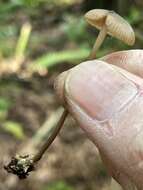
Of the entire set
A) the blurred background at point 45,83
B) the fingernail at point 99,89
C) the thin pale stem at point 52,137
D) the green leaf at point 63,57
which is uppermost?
the fingernail at point 99,89

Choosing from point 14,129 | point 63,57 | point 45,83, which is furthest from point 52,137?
point 45,83

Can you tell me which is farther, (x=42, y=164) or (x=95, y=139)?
(x=42, y=164)

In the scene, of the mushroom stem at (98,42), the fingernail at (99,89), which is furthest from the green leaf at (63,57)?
the fingernail at (99,89)

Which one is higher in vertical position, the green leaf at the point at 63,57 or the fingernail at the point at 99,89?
the fingernail at the point at 99,89

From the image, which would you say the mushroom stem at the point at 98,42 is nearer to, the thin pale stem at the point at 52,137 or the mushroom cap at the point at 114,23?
the mushroom cap at the point at 114,23

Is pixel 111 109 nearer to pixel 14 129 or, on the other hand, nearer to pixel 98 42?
pixel 98 42

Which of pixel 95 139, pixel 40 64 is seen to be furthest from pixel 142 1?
pixel 95 139

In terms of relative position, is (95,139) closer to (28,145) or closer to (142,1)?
(28,145)
